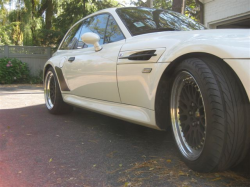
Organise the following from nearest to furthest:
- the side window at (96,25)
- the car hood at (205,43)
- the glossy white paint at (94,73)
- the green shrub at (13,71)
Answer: the car hood at (205,43), the glossy white paint at (94,73), the side window at (96,25), the green shrub at (13,71)

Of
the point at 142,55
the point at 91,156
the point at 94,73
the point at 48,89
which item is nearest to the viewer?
the point at 142,55

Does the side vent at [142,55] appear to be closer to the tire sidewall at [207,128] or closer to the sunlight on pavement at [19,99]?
the tire sidewall at [207,128]

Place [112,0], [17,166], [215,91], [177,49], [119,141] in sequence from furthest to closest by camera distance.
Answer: [112,0], [119,141], [17,166], [177,49], [215,91]

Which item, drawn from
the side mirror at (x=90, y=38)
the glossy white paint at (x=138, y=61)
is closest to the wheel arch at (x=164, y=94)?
the glossy white paint at (x=138, y=61)

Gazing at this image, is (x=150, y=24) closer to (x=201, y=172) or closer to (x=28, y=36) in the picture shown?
(x=201, y=172)

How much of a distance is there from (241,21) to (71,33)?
613 cm

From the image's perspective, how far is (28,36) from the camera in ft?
47.1

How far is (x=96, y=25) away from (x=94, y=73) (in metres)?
0.89

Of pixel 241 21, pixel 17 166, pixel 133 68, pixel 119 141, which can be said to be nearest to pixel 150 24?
pixel 133 68

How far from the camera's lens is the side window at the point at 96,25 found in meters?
3.55

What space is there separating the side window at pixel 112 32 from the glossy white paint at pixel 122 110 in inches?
29.9

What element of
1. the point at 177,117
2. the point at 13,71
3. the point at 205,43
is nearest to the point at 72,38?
the point at 177,117

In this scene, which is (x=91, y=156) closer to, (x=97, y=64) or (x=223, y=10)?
(x=97, y=64)

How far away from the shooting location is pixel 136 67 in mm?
2572
